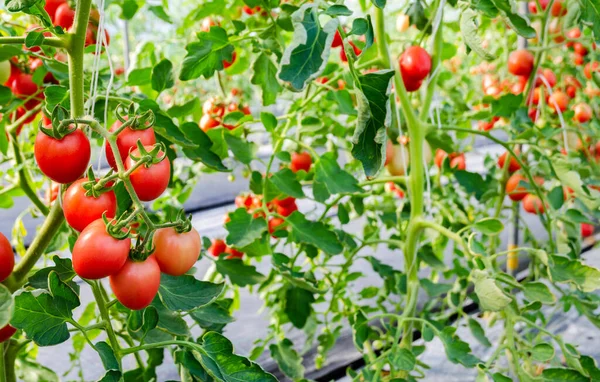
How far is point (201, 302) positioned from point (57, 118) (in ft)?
0.60

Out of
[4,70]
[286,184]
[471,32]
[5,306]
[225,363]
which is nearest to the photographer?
[5,306]

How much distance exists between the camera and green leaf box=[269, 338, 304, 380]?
2.94 feet

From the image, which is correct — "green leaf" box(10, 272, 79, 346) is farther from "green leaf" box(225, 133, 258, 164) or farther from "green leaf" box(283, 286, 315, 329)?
"green leaf" box(283, 286, 315, 329)

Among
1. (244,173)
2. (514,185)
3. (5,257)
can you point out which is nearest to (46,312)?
(5,257)

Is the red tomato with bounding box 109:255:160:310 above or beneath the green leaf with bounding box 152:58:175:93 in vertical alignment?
beneath

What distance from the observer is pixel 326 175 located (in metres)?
0.76

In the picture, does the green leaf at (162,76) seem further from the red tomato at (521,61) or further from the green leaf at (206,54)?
the red tomato at (521,61)

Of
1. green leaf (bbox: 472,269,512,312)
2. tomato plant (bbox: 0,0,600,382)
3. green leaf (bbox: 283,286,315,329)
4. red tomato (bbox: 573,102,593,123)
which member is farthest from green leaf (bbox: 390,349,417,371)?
red tomato (bbox: 573,102,593,123)

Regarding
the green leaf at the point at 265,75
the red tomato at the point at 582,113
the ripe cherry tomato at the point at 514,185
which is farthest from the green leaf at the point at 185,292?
the red tomato at the point at 582,113

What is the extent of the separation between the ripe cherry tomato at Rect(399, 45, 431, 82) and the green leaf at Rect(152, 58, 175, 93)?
0.30 metres

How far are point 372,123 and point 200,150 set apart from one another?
0.86 feet

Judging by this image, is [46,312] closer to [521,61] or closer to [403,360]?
[403,360]

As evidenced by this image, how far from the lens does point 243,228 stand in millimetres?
771

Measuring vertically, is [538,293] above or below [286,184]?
below
